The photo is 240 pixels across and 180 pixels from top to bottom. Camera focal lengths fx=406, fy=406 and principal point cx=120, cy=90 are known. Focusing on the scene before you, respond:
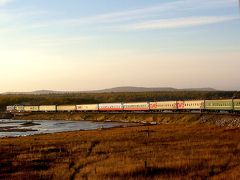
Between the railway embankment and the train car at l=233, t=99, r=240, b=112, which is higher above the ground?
the train car at l=233, t=99, r=240, b=112

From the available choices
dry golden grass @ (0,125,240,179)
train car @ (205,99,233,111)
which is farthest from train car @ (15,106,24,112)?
dry golden grass @ (0,125,240,179)

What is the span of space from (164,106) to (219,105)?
22.0 meters

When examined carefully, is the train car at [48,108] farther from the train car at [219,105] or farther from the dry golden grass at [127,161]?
the dry golden grass at [127,161]

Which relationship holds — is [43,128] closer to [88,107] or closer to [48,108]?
Answer: [88,107]

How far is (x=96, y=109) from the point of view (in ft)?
417

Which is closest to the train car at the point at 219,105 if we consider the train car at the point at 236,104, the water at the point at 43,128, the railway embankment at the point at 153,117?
the train car at the point at 236,104

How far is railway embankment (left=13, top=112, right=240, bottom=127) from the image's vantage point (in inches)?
2731

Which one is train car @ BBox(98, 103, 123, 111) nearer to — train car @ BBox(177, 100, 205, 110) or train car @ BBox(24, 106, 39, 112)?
train car @ BBox(177, 100, 205, 110)

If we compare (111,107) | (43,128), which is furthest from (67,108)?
(43,128)

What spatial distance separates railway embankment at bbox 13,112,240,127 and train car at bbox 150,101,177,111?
5.77 m

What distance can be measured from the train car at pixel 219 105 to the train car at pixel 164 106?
485 inches

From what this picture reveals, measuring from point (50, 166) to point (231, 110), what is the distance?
55.2 metres

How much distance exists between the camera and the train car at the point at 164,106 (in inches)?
3946

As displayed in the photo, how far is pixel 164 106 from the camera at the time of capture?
339ft
